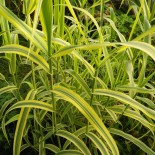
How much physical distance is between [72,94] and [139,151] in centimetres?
62

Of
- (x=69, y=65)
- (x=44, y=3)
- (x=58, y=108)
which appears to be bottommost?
(x=58, y=108)

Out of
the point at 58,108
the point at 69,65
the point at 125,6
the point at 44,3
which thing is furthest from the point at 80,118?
the point at 125,6

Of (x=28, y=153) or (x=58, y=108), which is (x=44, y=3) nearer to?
(x=58, y=108)

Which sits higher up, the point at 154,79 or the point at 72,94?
the point at 72,94

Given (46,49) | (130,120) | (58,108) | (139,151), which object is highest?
(46,49)

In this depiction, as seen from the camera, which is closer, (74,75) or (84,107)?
(84,107)

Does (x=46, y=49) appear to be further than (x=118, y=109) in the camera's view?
No

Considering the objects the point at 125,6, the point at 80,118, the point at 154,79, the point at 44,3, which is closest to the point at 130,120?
the point at 80,118

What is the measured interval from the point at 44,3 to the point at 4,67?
981 mm

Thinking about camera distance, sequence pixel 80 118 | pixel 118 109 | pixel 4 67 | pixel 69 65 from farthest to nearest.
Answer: pixel 4 67 < pixel 69 65 < pixel 80 118 < pixel 118 109

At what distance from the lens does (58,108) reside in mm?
1023

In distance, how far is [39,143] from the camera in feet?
3.17

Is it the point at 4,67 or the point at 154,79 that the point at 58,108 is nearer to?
the point at 4,67

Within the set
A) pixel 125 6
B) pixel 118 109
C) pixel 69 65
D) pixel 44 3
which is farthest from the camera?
pixel 125 6
